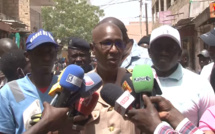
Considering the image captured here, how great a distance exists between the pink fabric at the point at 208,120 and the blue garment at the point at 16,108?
1.16 meters

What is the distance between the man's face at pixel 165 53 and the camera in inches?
112

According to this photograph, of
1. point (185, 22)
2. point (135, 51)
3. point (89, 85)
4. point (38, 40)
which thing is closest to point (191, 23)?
point (185, 22)

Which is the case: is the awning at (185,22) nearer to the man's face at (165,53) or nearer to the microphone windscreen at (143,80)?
the man's face at (165,53)

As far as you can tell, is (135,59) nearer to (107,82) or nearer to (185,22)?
(107,82)

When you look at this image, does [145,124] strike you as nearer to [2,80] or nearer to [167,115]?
[167,115]

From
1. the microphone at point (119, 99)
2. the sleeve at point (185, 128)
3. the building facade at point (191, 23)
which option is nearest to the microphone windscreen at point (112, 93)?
the microphone at point (119, 99)

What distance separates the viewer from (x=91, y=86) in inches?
85.7

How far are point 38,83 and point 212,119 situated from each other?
4.43 ft

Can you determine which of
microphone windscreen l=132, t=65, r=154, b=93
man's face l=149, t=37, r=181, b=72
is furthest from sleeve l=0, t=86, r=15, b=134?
man's face l=149, t=37, r=181, b=72

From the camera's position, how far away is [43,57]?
278cm

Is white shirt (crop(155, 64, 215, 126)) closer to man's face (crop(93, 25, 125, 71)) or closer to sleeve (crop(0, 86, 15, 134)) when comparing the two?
man's face (crop(93, 25, 125, 71))

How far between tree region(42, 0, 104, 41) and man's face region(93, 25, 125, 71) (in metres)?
31.6

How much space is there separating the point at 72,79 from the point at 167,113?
0.56 meters

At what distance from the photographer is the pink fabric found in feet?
7.98
